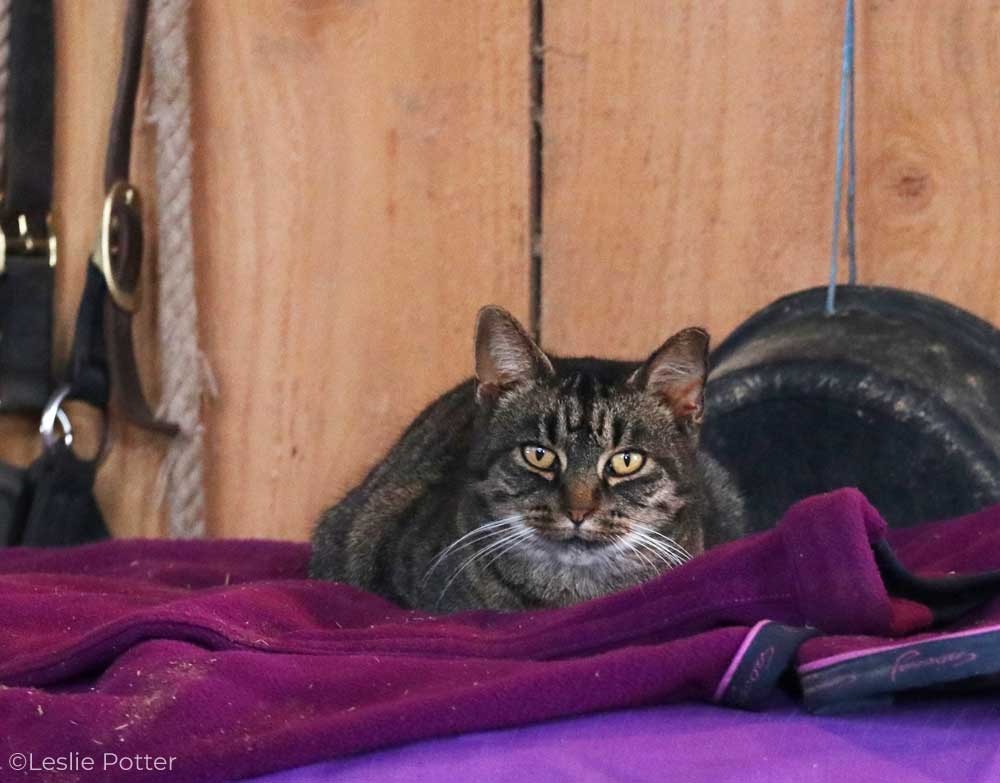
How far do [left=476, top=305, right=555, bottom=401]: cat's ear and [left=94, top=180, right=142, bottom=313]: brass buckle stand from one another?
2.05 ft

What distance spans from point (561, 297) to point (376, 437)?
1.14 feet

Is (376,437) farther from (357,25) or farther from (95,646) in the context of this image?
(95,646)

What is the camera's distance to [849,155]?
1761 mm

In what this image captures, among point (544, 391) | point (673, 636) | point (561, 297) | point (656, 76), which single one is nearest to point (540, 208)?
point (561, 297)

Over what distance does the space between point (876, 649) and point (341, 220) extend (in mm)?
1239

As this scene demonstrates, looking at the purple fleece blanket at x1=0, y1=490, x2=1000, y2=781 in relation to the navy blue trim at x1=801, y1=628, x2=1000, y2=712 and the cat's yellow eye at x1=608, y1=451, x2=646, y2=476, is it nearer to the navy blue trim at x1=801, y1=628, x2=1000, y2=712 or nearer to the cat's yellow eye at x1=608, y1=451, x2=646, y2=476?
the navy blue trim at x1=801, y1=628, x2=1000, y2=712

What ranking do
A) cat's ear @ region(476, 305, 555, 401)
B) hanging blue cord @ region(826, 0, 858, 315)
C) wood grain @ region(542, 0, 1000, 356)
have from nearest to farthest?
cat's ear @ region(476, 305, 555, 401) < hanging blue cord @ region(826, 0, 858, 315) < wood grain @ region(542, 0, 1000, 356)

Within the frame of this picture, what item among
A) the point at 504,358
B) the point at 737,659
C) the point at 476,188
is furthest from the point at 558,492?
the point at 476,188

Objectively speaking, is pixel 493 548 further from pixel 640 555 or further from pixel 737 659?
pixel 737 659

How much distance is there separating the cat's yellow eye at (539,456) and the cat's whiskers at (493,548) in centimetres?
8

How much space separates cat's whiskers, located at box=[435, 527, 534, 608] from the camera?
139 centimetres

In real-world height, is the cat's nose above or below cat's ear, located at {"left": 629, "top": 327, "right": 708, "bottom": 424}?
below

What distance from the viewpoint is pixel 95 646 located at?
1013 mm

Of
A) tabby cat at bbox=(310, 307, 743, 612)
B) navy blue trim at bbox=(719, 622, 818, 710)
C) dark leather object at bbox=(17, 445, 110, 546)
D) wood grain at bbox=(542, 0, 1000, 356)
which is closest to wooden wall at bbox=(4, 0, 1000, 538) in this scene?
wood grain at bbox=(542, 0, 1000, 356)
